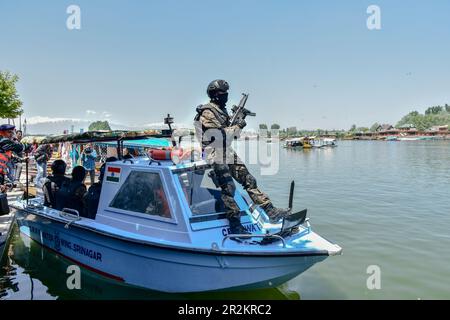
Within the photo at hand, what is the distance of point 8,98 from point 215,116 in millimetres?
21288

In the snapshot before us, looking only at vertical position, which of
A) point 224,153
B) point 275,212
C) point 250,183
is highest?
point 224,153

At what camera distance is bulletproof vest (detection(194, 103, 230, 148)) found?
5660 mm

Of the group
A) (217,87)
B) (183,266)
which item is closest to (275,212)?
(183,266)

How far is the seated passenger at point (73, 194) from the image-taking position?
710 cm

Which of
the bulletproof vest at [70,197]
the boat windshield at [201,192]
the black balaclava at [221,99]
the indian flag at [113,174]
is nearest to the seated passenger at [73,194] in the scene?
the bulletproof vest at [70,197]

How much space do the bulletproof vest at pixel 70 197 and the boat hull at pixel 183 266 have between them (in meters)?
1.12

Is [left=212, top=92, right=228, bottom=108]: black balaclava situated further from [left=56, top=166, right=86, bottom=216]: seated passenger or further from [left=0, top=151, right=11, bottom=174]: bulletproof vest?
Result: [left=0, top=151, right=11, bottom=174]: bulletproof vest

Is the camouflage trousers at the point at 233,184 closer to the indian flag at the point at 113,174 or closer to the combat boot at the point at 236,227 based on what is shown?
the combat boot at the point at 236,227

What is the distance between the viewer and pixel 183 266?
16.5 feet

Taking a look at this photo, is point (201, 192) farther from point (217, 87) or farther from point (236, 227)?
point (217, 87)

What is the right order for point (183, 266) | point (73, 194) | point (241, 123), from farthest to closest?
point (73, 194), point (241, 123), point (183, 266)

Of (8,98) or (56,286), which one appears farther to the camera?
(8,98)

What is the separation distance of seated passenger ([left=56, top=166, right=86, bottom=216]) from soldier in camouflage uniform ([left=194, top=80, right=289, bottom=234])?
295 centimetres

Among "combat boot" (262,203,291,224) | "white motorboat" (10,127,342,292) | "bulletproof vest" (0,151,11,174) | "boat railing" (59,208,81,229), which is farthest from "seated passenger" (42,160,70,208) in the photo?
"combat boot" (262,203,291,224)
